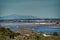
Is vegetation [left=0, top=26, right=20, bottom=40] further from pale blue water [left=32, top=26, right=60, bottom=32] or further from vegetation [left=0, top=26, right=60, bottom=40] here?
pale blue water [left=32, top=26, right=60, bottom=32]

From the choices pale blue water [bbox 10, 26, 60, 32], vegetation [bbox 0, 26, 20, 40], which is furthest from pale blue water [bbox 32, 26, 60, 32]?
vegetation [bbox 0, 26, 20, 40]

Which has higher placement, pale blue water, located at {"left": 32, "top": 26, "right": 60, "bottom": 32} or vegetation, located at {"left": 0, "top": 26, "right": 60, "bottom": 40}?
pale blue water, located at {"left": 32, "top": 26, "right": 60, "bottom": 32}

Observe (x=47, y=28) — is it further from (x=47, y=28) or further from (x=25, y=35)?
(x=25, y=35)

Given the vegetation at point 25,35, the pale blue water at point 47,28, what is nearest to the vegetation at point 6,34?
the vegetation at point 25,35

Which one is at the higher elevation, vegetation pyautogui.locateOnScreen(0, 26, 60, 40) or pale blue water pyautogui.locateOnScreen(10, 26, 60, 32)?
pale blue water pyautogui.locateOnScreen(10, 26, 60, 32)

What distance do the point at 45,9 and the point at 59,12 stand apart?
25 cm

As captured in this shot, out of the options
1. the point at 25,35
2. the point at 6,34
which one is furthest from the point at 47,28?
the point at 6,34

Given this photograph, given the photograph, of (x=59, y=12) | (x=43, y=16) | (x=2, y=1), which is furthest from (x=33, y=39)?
(x=2, y=1)

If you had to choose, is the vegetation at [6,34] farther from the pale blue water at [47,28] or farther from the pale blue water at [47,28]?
the pale blue water at [47,28]

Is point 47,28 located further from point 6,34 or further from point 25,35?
point 6,34

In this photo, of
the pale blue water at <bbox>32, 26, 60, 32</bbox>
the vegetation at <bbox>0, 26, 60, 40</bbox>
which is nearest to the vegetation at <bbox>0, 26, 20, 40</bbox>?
the vegetation at <bbox>0, 26, 60, 40</bbox>

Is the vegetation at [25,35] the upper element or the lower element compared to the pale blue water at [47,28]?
lower

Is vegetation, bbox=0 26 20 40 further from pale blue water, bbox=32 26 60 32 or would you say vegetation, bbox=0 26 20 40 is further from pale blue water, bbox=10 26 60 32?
pale blue water, bbox=32 26 60 32

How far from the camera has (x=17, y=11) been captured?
2.71 m
